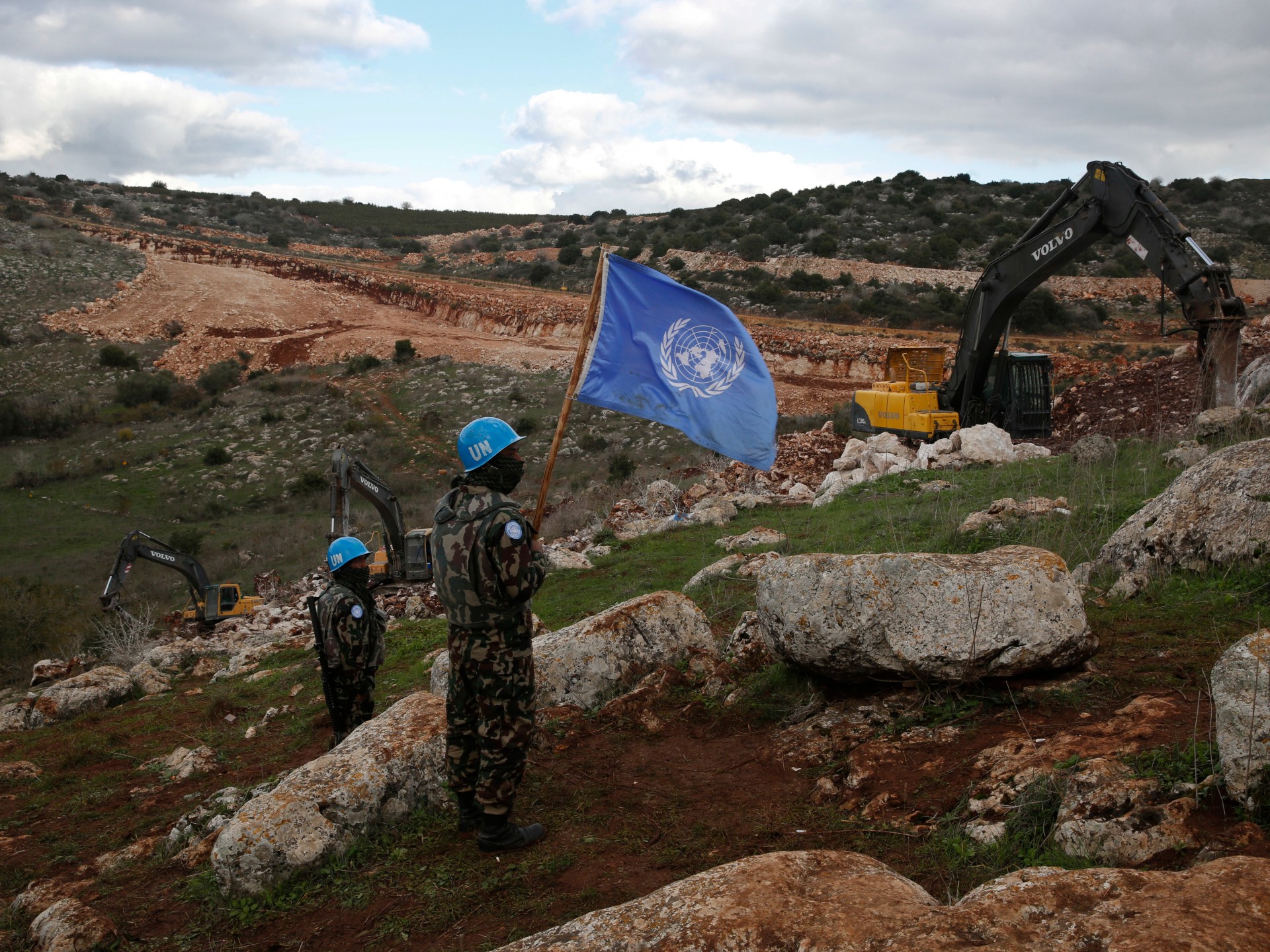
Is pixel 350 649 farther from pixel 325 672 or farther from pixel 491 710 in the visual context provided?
pixel 491 710

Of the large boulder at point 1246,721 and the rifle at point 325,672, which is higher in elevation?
the large boulder at point 1246,721

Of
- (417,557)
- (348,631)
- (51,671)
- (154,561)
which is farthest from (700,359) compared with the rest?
(154,561)

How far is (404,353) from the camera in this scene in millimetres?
31938

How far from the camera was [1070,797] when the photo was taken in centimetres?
343

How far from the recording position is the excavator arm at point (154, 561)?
663 inches

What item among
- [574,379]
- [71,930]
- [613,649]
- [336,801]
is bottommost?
[71,930]

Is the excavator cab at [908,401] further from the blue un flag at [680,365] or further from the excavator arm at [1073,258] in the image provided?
the blue un flag at [680,365]

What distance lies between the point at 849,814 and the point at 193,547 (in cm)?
2090

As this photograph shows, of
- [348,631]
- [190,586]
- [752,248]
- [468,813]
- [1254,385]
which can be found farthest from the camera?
[752,248]

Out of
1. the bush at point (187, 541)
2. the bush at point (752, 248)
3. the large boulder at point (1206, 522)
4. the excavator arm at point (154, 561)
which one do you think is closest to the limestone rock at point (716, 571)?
the large boulder at point (1206, 522)

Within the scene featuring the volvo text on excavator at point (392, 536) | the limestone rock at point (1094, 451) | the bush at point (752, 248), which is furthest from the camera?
the bush at point (752, 248)

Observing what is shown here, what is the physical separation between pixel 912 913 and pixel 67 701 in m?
11.6

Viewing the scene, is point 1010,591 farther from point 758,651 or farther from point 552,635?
point 552,635

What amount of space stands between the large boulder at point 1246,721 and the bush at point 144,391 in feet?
109
